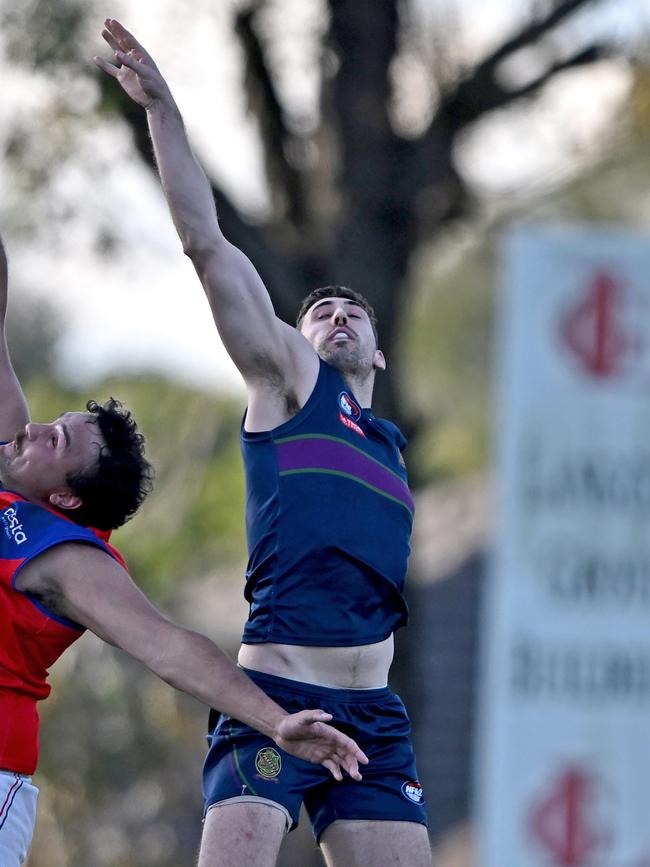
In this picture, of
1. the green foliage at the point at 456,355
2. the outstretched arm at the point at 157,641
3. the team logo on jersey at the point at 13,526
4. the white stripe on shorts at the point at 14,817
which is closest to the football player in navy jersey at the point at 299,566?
the outstretched arm at the point at 157,641

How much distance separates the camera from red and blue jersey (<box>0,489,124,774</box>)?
14.5ft

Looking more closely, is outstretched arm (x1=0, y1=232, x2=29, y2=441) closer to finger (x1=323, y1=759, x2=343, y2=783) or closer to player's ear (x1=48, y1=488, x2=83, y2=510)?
player's ear (x1=48, y1=488, x2=83, y2=510)

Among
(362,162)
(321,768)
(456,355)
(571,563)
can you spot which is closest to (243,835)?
(321,768)

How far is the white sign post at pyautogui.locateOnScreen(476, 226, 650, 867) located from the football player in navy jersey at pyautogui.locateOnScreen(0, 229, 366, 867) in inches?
110

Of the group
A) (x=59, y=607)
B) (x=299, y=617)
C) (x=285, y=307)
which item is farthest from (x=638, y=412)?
(x=285, y=307)

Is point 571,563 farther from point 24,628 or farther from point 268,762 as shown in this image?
point 24,628

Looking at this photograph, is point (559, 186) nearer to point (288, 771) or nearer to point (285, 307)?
point (285, 307)

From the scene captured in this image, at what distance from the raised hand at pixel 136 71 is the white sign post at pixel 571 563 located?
2.84 metres

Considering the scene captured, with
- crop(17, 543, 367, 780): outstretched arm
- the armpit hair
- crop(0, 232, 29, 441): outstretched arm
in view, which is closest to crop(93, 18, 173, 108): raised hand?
the armpit hair

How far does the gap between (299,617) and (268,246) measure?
303 inches

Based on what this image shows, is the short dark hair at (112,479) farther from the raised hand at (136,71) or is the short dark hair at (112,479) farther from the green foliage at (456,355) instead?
the green foliage at (456,355)

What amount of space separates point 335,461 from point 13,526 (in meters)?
0.91

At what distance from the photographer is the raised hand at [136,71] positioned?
467 cm

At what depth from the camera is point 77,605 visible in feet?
14.3
